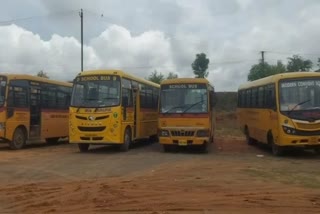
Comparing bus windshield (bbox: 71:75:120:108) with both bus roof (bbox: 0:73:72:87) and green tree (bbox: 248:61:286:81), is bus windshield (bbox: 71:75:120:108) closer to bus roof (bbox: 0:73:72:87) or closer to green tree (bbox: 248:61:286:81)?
bus roof (bbox: 0:73:72:87)

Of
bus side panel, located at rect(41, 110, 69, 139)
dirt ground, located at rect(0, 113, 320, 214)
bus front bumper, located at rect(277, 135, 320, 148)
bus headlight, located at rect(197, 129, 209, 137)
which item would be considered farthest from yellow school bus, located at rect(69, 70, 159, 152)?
bus front bumper, located at rect(277, 135, 320, 148)

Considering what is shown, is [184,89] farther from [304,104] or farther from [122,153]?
[304,104]

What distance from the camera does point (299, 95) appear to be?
1847 cm

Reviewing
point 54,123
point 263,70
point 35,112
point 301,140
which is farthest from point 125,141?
point 263,70

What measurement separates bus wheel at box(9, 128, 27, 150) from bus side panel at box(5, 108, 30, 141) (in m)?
0.26

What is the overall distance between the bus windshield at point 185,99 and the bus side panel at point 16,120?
6.27 meters

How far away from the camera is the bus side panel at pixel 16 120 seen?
21453 mm

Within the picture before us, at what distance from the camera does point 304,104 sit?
1830 centimetres

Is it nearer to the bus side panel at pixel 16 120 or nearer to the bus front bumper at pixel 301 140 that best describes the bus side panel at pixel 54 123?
the bus side panel at pixel 16 120

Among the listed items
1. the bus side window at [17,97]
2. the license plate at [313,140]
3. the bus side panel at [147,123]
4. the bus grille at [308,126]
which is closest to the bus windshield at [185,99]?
the bus side panel at [147,123]

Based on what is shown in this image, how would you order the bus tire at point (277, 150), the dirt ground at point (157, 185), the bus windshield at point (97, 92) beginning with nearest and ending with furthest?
the dirt ground at point (157, 185) < the bus tire at point (277, 150) < the bus windshield at point (97, 92)

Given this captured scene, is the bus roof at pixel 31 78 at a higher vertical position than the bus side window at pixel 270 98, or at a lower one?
higher

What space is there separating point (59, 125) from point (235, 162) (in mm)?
12536

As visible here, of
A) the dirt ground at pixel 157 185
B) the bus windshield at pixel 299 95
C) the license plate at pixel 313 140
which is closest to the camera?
the dirt ground at pixel 157 185
